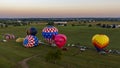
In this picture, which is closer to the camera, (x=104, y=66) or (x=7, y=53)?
(x=104, y=66)

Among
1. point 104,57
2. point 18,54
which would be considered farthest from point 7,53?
point 104,57

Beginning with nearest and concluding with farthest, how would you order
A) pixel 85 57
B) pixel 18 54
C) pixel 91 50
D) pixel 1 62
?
pixel 1 62 → pixel 85 57 → pixel 18 54 → pixel 91 50

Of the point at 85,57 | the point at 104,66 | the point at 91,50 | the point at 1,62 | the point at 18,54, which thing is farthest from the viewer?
the point at 91,50

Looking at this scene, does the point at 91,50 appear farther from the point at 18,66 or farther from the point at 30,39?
the point at 18,66

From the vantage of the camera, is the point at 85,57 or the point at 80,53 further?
the point at 80,53

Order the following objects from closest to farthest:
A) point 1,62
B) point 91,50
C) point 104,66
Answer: point 104,66 → point 1,62 → point 91,50

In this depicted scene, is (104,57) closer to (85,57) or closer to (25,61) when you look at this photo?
(85,57)

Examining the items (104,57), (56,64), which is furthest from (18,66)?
(104,57)

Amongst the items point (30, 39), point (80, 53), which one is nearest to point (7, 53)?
point (30, 39)

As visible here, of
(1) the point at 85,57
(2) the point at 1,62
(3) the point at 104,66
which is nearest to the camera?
(3) the point at 104,66
